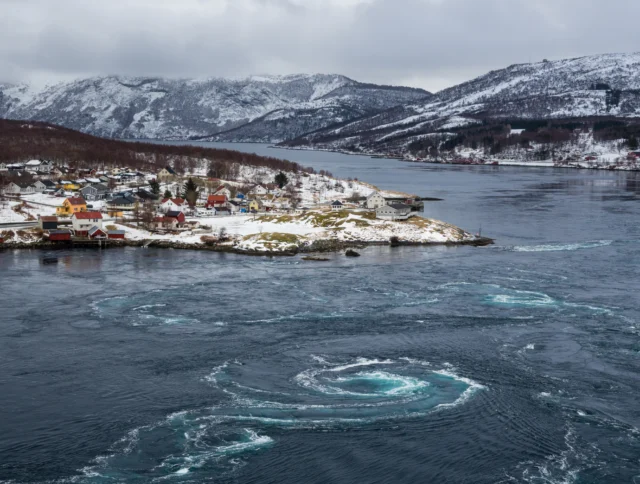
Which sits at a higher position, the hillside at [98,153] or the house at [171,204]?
the hillside at [98,153]

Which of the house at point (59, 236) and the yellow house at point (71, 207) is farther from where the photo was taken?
the yellow house at point (71, 207)

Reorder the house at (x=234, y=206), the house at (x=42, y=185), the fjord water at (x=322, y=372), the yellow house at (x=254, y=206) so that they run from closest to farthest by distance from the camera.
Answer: the fjord water at (x=322, y=372) < the house at (x=234, y=206) < the yellow house at (x=254, y=206) < the house at (x=42, y=185)

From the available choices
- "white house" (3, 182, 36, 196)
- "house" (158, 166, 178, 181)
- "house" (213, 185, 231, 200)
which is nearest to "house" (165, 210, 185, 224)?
"house" (213, 185, 231, 200)

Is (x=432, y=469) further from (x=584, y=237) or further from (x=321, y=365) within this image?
(x=584, y=237)

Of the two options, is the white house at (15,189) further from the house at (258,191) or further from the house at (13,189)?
the house at (258,191)

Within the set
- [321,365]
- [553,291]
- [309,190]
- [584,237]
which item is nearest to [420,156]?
[309,190]

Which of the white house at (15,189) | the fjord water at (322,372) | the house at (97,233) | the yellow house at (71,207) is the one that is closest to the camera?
the fjord water at (322,372)

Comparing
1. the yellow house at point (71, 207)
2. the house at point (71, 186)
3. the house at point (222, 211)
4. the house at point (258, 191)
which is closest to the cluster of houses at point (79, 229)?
the yellow house at point (71, 207)
